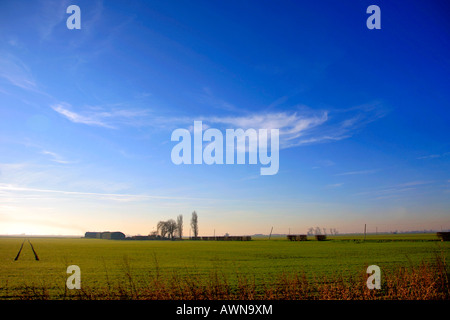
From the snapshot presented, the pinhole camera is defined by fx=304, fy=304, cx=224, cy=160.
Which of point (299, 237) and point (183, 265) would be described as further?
point (299, 237)

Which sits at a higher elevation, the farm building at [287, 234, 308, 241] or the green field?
the green field

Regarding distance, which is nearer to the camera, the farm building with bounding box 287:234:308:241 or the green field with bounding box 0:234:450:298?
the green field with bounding box 0:234:450:298

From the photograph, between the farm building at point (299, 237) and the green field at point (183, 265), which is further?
the farm building at point (299, 237)

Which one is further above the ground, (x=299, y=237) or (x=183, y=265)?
(x=183, y=265)

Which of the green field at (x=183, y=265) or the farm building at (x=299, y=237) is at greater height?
the green field at (x=183, y=265)
